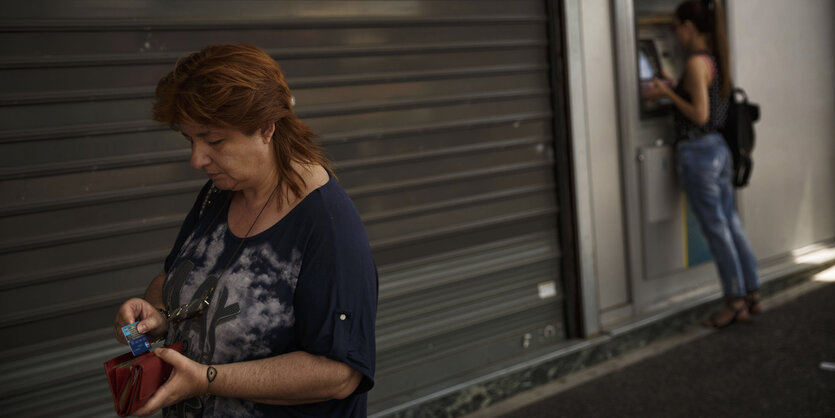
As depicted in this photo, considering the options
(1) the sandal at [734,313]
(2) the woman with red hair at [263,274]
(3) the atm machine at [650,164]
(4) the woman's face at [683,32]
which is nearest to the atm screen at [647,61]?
(3) the atm machine at [650,164]

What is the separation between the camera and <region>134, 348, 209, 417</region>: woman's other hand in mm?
1613

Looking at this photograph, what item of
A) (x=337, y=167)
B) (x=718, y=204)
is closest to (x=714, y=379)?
(x=718, y=204)

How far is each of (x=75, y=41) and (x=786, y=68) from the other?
563 cm

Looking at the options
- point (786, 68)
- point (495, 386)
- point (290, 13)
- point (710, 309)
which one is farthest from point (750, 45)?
point (290, 13)

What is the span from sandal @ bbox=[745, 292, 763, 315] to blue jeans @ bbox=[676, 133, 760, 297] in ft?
0.31

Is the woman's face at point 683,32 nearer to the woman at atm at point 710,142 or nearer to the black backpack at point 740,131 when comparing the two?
the woman at atm at point 710,142

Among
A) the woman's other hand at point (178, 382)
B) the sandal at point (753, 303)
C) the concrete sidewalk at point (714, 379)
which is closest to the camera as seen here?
the woman's other hand at point (178, 382)

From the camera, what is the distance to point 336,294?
5.57 feet

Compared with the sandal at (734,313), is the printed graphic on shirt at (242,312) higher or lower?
higher

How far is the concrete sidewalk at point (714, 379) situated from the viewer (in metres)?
4.12

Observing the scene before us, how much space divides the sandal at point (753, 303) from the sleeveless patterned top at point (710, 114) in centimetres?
120

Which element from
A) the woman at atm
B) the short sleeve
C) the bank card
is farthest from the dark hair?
the bank card

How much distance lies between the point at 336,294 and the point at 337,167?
90.4 inches

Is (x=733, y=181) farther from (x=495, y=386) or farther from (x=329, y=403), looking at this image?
(x=329, y=403)
